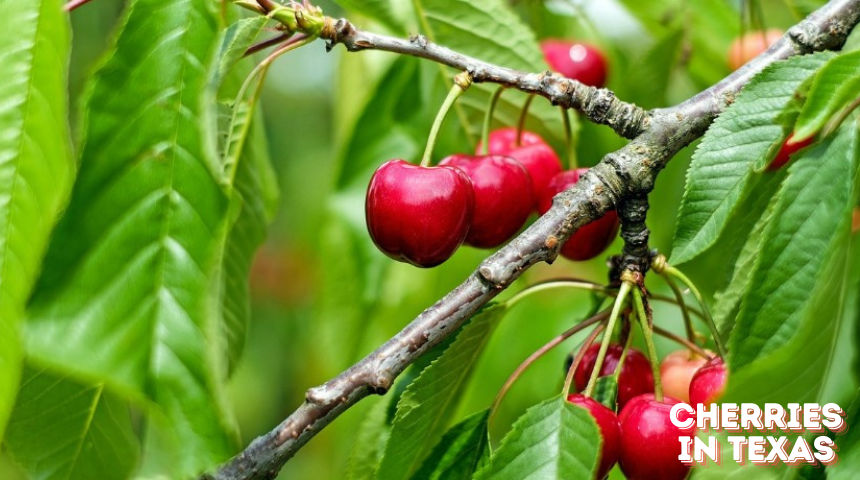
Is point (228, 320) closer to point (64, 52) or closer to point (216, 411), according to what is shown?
point (216, 411)

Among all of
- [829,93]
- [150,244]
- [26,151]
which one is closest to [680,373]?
[829,93]

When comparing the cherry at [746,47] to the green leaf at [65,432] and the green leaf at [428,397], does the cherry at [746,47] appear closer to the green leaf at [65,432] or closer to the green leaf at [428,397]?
the green leaf at [428,397]

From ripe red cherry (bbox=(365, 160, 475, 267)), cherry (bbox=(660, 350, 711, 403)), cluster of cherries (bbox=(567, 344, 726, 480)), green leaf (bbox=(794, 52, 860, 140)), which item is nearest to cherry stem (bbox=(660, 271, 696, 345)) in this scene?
cherry (bbox=(660, 350, 711, 403))

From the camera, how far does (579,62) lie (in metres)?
1.63

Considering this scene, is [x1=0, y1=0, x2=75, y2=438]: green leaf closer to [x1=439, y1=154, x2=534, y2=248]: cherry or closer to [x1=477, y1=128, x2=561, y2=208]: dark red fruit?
[x1=439, y1=154, x2=534, y2=248]: cherry

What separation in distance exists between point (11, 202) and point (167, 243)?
0.59ft

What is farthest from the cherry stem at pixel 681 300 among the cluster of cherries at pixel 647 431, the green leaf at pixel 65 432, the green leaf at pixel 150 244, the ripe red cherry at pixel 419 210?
the green leaf at pixel 65 432

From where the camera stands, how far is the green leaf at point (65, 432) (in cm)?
100

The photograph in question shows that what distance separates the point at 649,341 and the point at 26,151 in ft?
1.98

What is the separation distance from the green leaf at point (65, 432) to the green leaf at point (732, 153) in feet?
1.97

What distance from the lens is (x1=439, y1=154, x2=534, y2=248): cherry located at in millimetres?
1092

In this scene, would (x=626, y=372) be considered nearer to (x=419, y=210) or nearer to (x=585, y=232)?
(x=585, y=232)

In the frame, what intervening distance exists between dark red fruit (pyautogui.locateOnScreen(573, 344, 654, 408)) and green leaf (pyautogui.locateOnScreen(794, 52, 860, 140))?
409 mm

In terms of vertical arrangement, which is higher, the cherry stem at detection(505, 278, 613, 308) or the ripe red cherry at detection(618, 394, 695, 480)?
the cherry stem at detection(505, 278, 613, 308)
